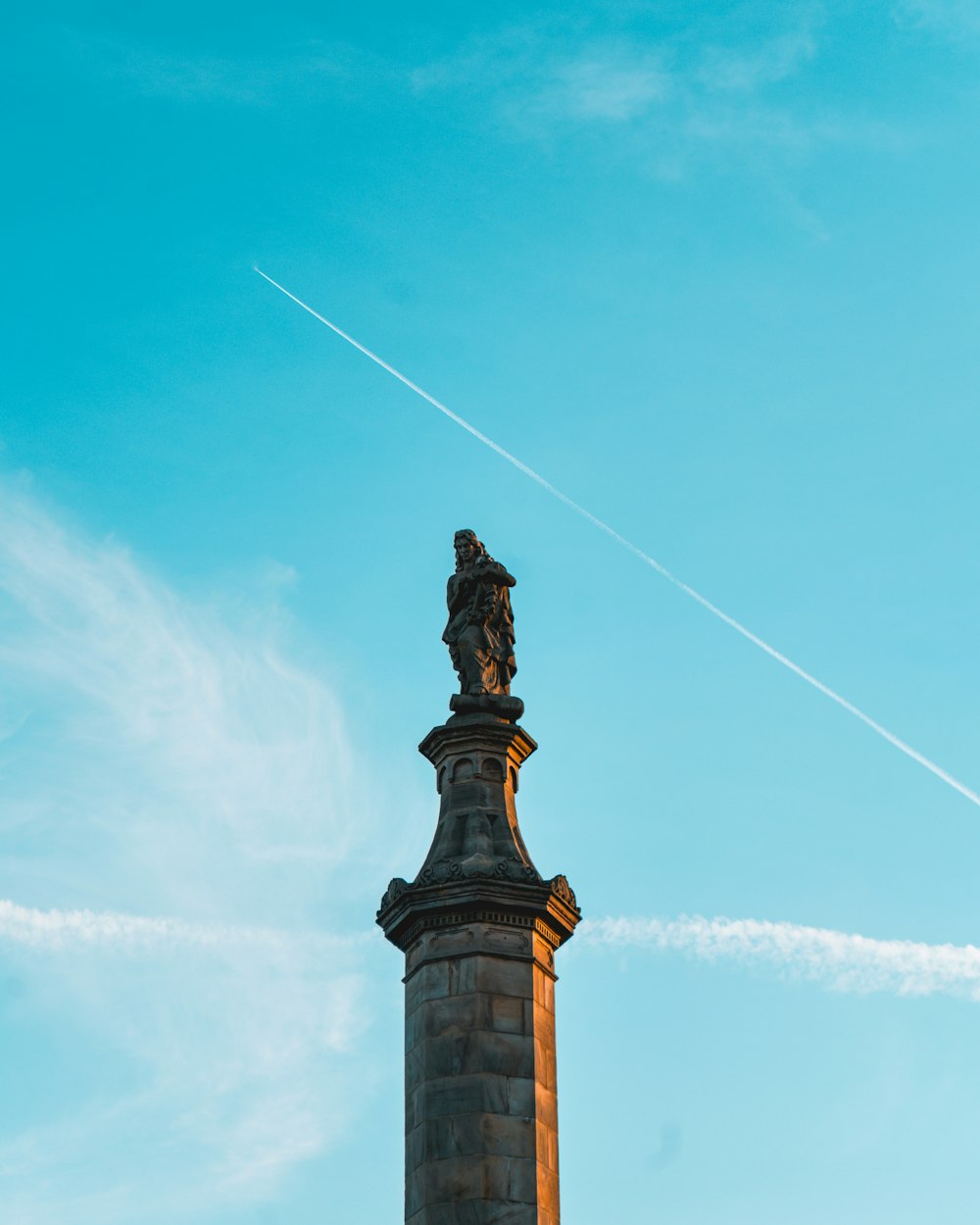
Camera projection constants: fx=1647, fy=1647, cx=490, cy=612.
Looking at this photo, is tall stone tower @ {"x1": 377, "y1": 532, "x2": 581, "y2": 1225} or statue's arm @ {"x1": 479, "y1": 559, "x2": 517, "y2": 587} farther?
statue's arm @ {"x1": 479, "y1": 559, "x2": 517, "y2": 587}

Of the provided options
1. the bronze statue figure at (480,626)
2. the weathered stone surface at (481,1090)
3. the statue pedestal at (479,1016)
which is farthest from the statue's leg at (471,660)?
the weathered stone surface at (481,1090)

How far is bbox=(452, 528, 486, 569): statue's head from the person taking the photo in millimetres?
18672

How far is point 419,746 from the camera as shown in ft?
57.5

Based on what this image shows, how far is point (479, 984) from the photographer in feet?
50.1

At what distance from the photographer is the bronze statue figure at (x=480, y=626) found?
17828 mm

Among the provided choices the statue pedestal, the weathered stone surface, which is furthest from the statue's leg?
the weathered stone surface

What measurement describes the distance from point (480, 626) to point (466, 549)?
119 centimetres

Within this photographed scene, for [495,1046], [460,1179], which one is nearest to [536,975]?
[495,1046]

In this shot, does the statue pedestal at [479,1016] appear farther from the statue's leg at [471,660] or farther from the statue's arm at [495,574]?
the statue's arm at [495,574]

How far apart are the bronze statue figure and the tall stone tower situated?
0.04 m

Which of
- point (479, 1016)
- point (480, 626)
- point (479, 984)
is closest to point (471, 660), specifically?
point (480, 626)

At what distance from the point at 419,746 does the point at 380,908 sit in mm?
2001

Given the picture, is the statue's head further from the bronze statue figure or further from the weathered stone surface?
the weathered stone surface

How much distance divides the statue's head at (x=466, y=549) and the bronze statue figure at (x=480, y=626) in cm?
2
